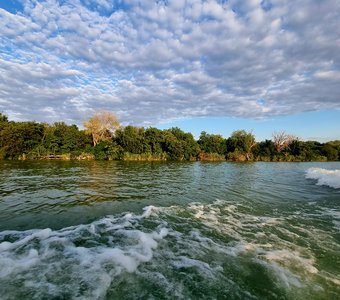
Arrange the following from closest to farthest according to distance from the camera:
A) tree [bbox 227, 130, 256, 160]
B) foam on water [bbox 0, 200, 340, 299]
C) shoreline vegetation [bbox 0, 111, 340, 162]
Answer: foam on water [bbox 0, 200, 340, 299] < shoreline vegetation [bbox 0, 111, 340, 162] < tree [bbox 227, 130, 256, 160]

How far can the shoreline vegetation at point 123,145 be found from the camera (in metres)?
45.8

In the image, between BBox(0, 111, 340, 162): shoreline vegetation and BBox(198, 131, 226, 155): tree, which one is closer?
BBox(0, 111, 340, 162): shoreline vegetation

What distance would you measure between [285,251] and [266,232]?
1403 mm

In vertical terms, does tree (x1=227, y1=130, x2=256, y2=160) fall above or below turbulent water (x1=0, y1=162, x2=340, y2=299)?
above

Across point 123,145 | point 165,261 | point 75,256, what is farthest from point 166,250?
point 123,145

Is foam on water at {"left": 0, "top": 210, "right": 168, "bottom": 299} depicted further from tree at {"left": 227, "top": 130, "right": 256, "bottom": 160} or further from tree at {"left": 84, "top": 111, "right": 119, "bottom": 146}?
tree at {"left": 227, "top": 130, "right": 256, "bottom": 160}

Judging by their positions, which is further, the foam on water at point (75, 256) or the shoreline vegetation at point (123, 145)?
the shoreline vegetation at point (123, 145)

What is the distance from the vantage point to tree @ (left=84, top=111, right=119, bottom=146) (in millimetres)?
51266

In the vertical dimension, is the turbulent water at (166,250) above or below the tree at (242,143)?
below

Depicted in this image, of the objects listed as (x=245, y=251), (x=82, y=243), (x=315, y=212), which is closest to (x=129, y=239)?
(x=82, y=243)

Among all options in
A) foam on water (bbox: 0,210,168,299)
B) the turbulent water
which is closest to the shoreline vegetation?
the turbulent water

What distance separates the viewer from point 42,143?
48.3m

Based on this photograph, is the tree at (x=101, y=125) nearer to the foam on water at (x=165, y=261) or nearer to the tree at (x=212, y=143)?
the tree at (x=212, y=143)

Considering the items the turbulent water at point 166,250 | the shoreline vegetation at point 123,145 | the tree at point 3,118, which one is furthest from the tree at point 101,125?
the turbulent water at point 166,250
